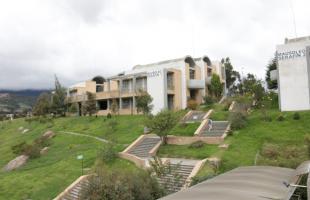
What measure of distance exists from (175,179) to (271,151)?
11.0 metres

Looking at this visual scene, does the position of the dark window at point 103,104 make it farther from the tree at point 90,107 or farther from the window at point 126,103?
the window at point 126,103

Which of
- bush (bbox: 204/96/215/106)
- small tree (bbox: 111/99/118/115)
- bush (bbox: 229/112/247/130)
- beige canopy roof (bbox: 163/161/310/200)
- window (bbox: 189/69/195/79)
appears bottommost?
beige canopy roof (bbox: 163/161/310/200)

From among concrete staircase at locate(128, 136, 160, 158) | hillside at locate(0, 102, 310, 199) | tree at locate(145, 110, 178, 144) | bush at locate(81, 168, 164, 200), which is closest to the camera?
bush at locate(81, 168, 164, 200)

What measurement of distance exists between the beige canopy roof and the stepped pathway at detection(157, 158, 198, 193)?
575cm

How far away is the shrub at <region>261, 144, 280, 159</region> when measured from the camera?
28.9 meters

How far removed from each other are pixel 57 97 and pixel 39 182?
47.1m

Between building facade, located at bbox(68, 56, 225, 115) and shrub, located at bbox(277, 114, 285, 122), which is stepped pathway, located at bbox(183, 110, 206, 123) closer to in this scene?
building facade, located at bbox(68, 56, 225, 115)

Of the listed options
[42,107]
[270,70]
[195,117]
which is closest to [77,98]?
[42,107]

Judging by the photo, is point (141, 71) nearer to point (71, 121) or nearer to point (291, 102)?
point (71, 121)

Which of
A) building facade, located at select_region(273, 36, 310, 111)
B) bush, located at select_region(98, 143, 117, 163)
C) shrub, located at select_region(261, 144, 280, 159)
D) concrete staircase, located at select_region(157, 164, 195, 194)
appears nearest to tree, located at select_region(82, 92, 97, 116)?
bush, located at select_region(98, 143, 117, 163)

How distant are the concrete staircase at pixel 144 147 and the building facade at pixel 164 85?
16631mm

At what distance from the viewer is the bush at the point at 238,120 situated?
37.3m

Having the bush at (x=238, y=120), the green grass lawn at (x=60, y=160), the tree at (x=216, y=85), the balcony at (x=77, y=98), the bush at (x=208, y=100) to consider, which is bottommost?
the green grass lawn at (x=60, y=160)

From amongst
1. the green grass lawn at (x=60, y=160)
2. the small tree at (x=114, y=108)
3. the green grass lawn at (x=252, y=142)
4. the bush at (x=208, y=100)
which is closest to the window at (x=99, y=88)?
the green grass lawn at (x=60, y=160)
